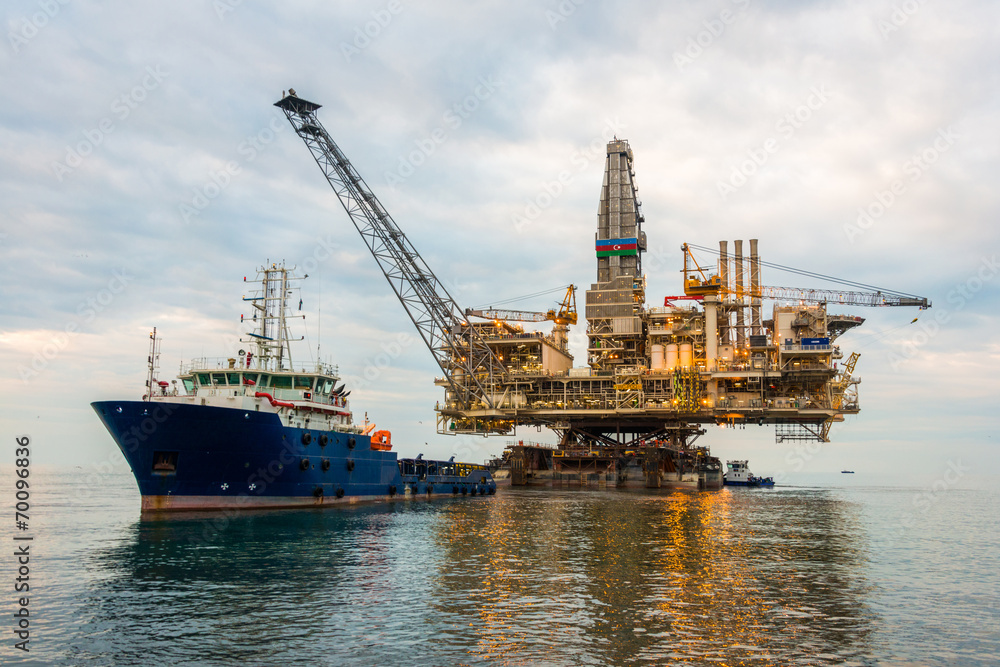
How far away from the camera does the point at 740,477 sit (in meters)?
128

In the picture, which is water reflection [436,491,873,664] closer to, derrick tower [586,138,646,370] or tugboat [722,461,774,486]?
derrick tower [586,138,646,370]

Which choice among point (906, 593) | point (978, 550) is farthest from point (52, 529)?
point (978, 550)

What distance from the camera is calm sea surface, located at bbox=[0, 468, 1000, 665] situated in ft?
59.0

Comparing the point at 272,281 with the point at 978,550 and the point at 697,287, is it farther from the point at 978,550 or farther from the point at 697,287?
the point at 697,287

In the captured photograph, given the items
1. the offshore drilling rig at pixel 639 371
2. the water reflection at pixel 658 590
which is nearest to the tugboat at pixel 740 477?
the offshore drilling rig at pixel 639 371

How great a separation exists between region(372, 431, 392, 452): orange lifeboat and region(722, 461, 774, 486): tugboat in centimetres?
8139

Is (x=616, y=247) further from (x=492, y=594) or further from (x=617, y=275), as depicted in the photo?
(x=492, y=594)

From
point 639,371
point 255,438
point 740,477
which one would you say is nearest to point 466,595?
point 255,438

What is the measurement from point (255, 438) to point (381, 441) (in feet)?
58.2

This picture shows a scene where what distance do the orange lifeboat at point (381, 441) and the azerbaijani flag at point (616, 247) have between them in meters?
57.8

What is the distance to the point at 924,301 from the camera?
97562 mm

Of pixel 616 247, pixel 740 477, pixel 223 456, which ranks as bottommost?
pixel 740 477

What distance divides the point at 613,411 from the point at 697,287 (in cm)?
2002

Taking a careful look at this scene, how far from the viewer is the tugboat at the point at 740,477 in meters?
126
